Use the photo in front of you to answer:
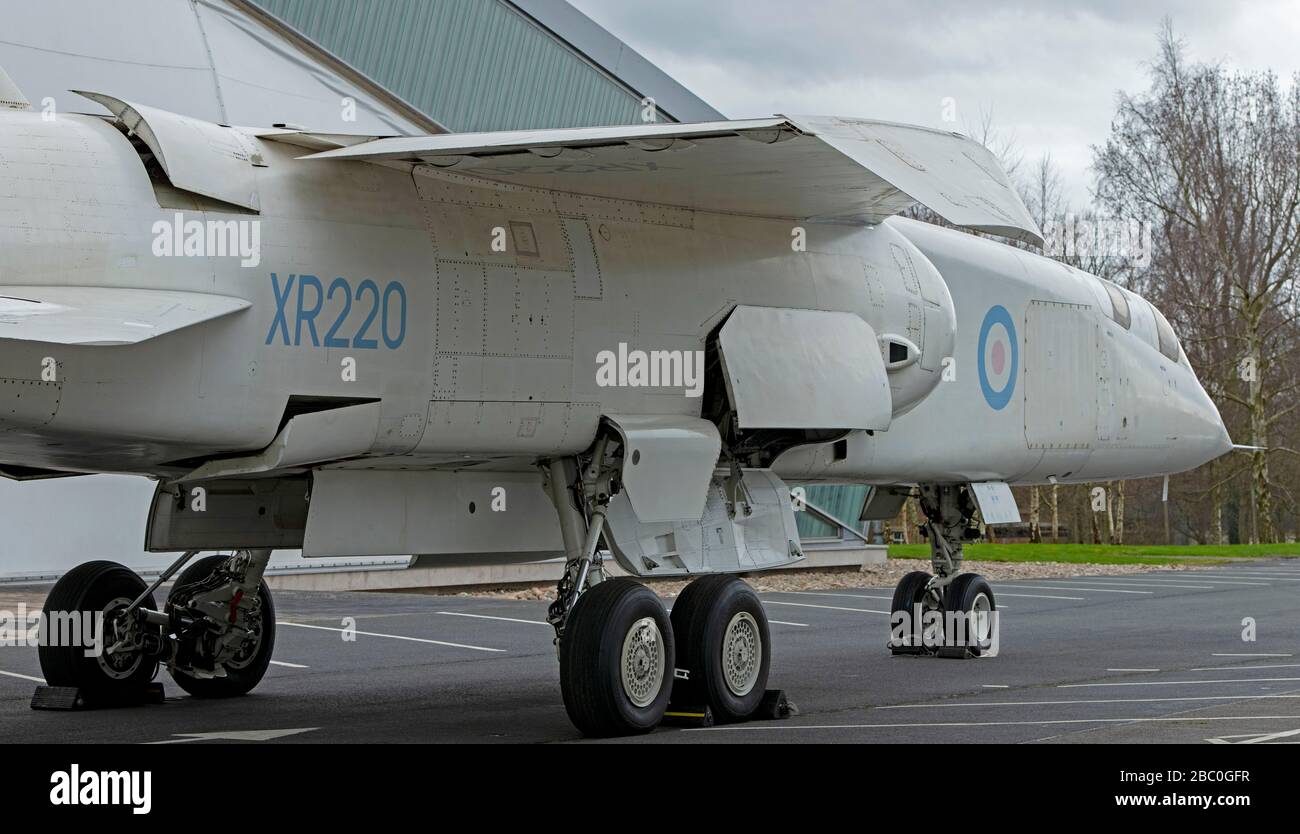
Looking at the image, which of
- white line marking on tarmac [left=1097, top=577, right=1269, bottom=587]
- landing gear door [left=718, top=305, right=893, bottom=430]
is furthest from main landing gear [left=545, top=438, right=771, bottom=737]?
white line marking on tarmac [left=1097, top=577, right=1269, bottom=587]

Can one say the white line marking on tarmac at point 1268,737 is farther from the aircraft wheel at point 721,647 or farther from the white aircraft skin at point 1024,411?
the white aircraft skin at point 1024,411

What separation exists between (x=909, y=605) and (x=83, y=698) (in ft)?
24.4

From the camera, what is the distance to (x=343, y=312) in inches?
304

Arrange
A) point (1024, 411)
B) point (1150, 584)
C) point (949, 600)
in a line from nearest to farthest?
1. point (1024, 411)
2. point (949, 600)
3. point (1150, 584)

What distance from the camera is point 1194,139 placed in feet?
137

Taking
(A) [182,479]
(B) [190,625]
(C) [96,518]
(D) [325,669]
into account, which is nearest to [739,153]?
(A) [182,479]

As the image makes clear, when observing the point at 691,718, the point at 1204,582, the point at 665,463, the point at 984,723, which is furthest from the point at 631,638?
the point at 1204,582

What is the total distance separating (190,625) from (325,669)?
2176mm

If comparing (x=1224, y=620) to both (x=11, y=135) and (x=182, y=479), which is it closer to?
(x=182, y=479)

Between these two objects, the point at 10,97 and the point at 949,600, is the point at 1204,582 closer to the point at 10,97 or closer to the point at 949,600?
the point at 949,600

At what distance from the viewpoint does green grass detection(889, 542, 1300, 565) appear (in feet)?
111

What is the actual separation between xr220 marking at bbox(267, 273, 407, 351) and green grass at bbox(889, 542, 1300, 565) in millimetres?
26232

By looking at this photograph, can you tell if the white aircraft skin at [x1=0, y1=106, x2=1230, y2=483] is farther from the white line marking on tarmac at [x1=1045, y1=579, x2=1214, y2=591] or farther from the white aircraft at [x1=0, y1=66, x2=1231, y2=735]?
the white line marking on tarmac at [x1=1045, y1=579, x2=1214, y2=591]

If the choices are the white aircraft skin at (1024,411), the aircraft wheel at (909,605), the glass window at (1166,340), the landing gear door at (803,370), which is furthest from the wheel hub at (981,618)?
the landing gear door at (803,370)
